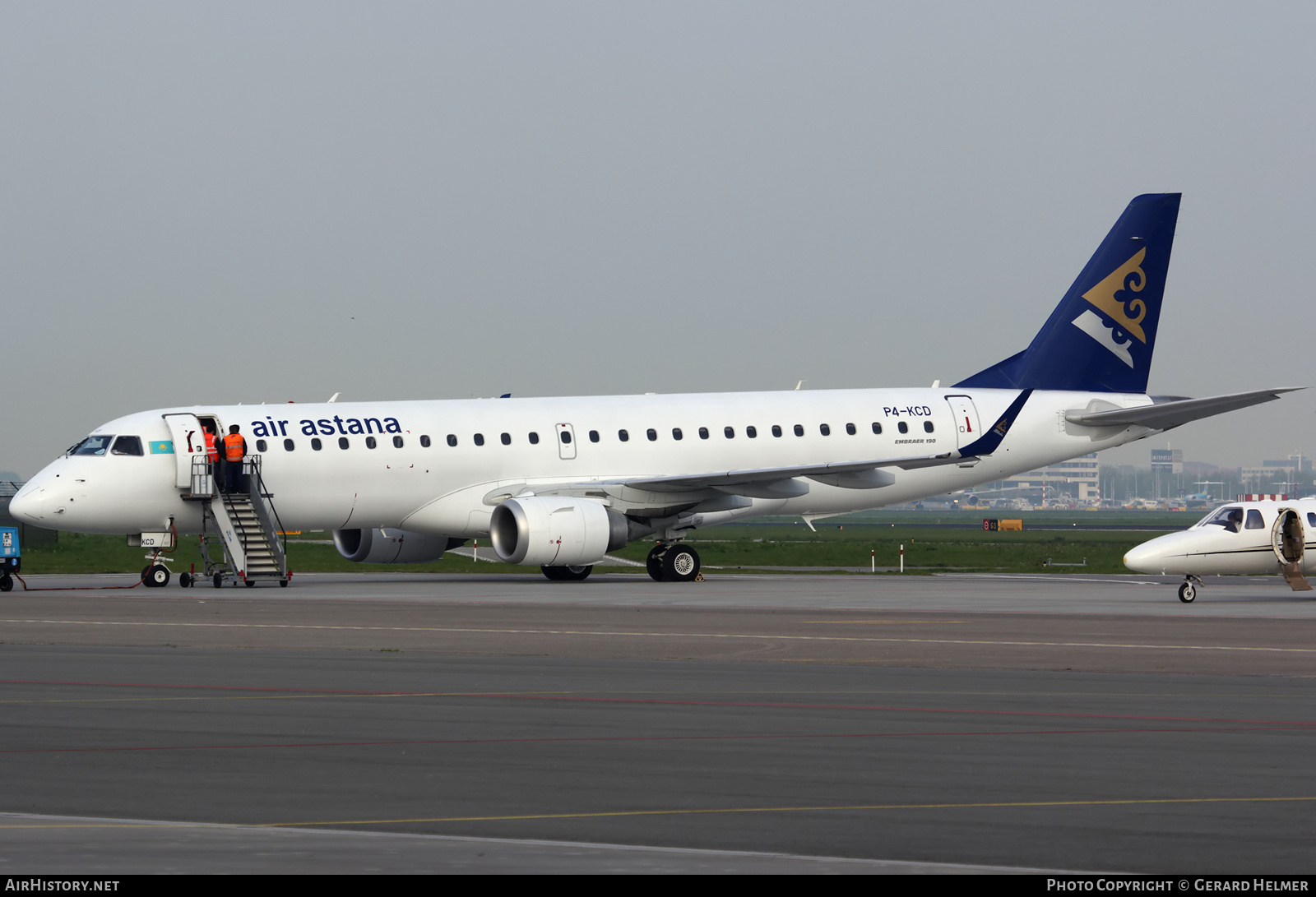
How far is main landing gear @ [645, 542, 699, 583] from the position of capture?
131ft

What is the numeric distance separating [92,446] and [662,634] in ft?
62.8

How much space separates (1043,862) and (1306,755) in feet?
14.3

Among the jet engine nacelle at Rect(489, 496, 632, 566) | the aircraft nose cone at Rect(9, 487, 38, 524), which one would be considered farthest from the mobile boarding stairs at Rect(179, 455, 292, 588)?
the jet engine nacelle at Rect(489, 496, 632, 566)

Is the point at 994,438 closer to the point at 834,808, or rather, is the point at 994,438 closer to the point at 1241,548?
the point at 1241,548

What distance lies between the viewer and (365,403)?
3941cm

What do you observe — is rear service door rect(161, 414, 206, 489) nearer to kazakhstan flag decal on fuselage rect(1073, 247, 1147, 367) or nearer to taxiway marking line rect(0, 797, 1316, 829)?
kazakhstan flag decal on fuselage rect(1073, 247, 1147, 367)

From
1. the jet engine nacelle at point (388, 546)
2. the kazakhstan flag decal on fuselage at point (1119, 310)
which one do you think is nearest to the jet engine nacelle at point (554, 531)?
the jet engine nacelle at point (388, 546)

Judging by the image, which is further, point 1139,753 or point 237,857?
point 1139,753

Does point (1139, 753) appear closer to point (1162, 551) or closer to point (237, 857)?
point (237, 857)

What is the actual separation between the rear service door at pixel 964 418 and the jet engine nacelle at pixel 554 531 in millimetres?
9910

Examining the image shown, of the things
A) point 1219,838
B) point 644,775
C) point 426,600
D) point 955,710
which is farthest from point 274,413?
point 1219,838

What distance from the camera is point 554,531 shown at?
36656 millimetres

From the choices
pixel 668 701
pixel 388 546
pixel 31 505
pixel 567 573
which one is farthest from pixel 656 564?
pixel 668 701

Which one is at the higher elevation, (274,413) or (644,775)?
(274,413)
